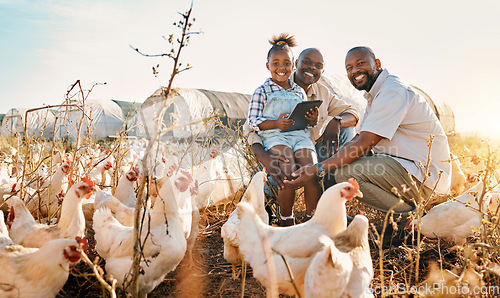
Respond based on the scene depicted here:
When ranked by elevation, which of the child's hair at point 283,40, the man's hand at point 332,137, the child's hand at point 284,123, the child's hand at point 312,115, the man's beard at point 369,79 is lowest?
the man's hand at point 332,137

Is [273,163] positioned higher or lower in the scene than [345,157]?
lower

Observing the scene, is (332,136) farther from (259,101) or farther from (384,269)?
(384,269)

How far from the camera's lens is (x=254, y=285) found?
8.98ft

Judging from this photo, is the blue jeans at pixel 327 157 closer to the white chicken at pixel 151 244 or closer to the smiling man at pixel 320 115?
the smiling man at pixel 320 115

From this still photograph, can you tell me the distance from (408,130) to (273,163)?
127cm

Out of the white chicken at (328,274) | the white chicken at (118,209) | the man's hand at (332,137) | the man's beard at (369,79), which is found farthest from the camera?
the man's hand at (332,137)

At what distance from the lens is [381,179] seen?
10.7 ft

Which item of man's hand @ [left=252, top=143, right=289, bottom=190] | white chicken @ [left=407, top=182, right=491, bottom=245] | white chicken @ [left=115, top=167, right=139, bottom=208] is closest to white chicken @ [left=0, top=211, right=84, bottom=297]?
white chicken @ [left=115, top=167, right=139, bottom=208]

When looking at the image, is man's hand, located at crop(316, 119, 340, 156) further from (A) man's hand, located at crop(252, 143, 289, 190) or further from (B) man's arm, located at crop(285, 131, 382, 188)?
(A) man's hand, located at crop(252, 143, 289, 190)

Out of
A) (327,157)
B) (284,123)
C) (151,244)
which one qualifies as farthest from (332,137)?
(151,244)

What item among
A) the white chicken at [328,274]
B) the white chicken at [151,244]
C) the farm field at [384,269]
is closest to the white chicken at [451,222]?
the farm field at [384,269]

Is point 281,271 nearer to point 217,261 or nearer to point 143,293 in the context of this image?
point 143,293

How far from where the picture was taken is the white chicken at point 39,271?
2111 mm

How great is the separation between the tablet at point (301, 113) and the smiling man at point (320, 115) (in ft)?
1.30
